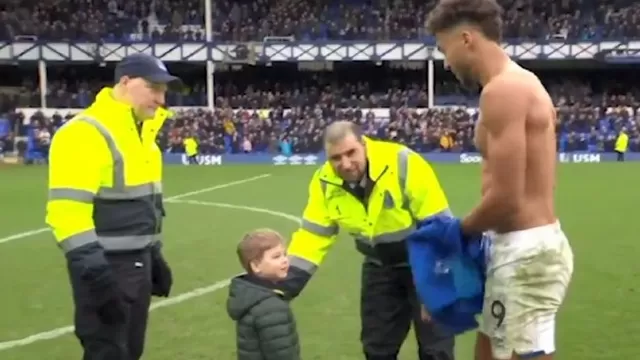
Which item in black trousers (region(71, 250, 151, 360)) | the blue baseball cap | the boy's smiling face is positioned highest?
the blue baseball cap

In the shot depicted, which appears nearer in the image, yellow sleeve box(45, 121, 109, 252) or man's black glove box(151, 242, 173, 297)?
yellow sleeve box(45, 121, 109, 252)

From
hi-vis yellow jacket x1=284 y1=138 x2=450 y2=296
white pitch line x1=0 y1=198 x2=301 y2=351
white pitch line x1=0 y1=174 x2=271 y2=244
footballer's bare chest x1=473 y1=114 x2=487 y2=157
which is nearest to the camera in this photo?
footballer's bare chest x1=473 y1=114 x2=487 y2=157

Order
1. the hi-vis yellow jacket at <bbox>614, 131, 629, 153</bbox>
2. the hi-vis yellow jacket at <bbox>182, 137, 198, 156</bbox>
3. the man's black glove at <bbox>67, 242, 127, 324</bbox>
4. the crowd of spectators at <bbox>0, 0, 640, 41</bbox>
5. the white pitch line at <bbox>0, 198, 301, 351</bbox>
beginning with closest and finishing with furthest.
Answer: the man's black glove at <bbox>67, 242, 127, 324</bbox> → the white pitch line at <bbox>0, 198, 301, 351</bbox> → the hi-vis yellow jacket at <bbox>614, 131, 629, 153</bbox> → the hi-vis yellow jacket at <bbox>182, 137, 198, 156</bbox> → the crowd of spectators at <bbox>0, 0, 640, 41</bbox>

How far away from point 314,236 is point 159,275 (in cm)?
116

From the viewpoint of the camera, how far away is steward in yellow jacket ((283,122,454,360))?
525cm

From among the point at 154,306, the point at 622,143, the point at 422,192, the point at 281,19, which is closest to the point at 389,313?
the point at 422,192

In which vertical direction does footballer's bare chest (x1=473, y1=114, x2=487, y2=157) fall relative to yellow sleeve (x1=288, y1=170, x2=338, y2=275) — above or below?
above

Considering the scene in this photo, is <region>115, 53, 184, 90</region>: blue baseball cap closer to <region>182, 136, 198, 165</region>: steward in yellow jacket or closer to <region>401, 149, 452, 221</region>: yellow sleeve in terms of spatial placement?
<region>401, 149, 452, 221</region>: yellow sleeve

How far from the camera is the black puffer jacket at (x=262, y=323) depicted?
4.50 m

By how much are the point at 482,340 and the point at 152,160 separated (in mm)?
2299

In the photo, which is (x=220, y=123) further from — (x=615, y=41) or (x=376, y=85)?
(x=615, y=41)

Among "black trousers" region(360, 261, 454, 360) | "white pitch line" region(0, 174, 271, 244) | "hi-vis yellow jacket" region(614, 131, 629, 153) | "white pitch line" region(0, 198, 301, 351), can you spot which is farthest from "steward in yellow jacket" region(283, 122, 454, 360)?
"hi-vis yellow jacket" region(614, 131, 629, 153)

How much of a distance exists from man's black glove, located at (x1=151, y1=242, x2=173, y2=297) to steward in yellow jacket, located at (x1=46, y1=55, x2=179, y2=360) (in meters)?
0.15

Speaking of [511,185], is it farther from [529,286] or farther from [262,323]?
[262,323]
